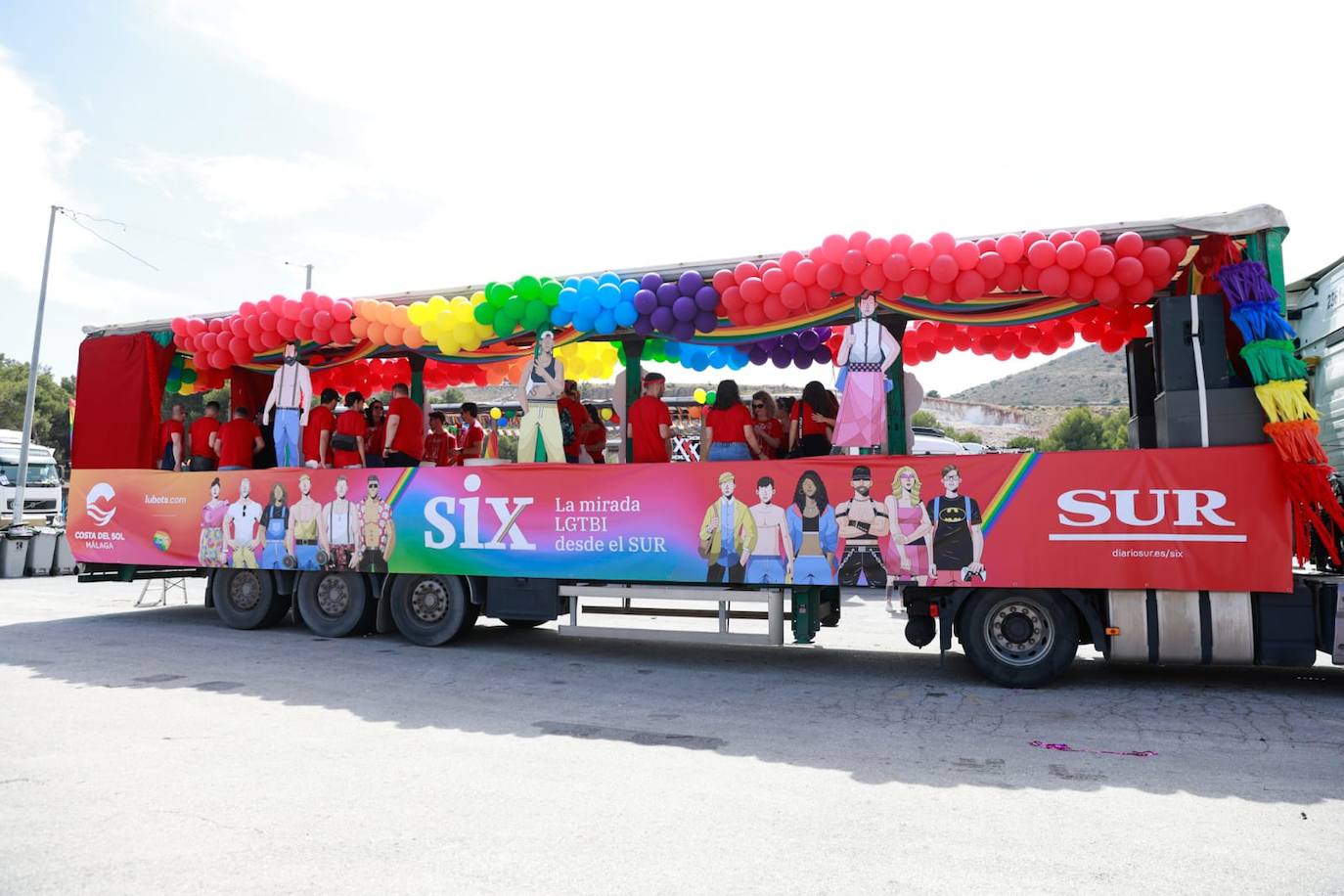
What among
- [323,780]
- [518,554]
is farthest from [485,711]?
[518,554]

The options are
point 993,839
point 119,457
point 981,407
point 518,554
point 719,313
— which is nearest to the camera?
point 993,839

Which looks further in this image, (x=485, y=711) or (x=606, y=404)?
(x=606, y=404)

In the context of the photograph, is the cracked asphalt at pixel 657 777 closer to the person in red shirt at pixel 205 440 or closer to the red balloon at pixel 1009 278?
the person in red shirt at pixel 205 440

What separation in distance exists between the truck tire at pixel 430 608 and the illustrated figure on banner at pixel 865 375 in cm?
448

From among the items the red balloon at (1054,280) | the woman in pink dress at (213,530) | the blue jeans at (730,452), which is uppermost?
the red balloon at (1054,280)

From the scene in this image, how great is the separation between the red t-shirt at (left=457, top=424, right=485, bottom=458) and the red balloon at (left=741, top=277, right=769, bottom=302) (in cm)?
599

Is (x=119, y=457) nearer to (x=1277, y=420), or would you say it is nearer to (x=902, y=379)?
(x=902, y=379)

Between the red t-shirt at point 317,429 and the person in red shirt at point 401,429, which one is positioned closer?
the person in red shirt at point 401,429

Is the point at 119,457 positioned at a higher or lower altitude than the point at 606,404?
lower

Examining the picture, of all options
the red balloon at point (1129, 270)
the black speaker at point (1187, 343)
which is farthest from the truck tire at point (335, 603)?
the black speaker at point (1187, 343)

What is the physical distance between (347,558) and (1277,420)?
9.13 m

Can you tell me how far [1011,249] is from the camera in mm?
7836

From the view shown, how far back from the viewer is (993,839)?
4305 mm

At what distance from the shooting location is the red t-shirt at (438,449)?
525 inches
